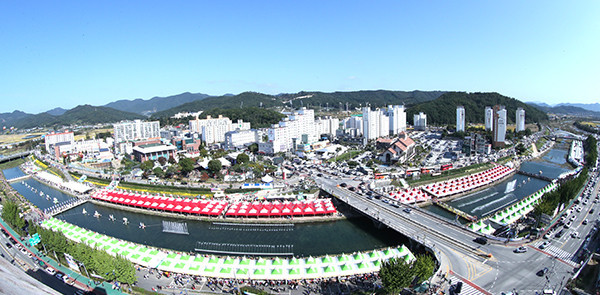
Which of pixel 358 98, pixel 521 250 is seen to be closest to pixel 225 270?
pixel 521 250

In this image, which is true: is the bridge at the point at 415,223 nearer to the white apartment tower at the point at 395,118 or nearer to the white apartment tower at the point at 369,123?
the white apartment tower at the point at 369,123

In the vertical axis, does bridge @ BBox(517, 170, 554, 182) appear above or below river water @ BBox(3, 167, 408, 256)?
above

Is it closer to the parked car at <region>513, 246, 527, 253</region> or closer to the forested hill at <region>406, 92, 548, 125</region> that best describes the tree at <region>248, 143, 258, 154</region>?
the parked car at <region>513, 246, 527, 253</region>

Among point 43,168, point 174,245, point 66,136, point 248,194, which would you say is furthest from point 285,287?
point 66,136

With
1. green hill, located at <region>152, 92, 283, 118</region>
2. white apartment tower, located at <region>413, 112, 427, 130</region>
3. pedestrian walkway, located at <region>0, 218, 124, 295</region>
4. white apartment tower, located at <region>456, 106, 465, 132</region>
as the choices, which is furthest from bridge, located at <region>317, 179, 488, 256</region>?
green hill, located at <region>152, 92, 283, 118</region>

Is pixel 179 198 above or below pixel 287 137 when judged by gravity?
below

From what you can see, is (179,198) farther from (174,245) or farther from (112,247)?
(112,247)
